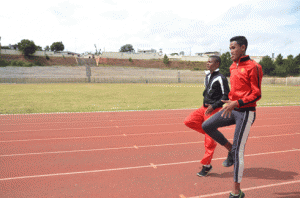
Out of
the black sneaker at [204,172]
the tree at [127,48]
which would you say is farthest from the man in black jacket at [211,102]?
the tree at [127,48]

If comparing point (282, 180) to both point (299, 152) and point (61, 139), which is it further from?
point (61, 139)

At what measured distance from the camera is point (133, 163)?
438 cm

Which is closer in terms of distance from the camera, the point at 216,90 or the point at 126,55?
the point at 216,90

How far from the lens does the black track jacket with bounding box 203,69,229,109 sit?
3643 millimetres

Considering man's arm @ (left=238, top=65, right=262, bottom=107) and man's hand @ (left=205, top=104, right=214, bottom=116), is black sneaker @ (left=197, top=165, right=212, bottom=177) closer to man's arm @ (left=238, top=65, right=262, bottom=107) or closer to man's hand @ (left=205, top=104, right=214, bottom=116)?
man's hand @ (left=205, top=104, right=214, bottom=116)

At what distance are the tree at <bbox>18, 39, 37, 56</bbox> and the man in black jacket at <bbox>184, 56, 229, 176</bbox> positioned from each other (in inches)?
3585

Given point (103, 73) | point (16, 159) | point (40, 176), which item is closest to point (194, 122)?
point (40, 176)

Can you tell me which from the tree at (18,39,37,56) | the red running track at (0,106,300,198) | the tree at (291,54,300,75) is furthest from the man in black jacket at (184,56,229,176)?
the tree at (18,39,37,56)

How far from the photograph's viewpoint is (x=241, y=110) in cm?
288

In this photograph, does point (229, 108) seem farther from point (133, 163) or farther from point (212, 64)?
point (133, 163)

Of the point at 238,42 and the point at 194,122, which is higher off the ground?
the point at 238,42

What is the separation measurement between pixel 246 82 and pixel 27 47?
9246 centimetres

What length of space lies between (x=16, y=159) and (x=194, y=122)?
147 inches

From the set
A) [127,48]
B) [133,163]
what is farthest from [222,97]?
[127,48]
